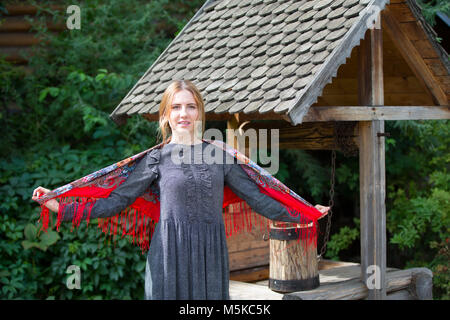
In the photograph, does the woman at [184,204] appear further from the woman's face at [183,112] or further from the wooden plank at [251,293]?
the wooden plank at [251,293]

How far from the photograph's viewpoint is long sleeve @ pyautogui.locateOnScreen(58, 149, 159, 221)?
3172 mm

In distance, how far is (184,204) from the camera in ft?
10.2

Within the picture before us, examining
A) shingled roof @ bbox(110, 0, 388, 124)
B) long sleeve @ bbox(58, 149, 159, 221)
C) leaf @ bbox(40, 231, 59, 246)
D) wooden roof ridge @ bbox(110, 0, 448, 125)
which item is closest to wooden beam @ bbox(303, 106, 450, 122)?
wooden roof ridge @ bbox(110, 0, 448, 125)

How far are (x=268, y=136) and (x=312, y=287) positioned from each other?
152cm

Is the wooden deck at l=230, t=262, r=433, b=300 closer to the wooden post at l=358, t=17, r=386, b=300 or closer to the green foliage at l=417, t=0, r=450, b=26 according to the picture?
the wooden post at l=358, t=17, r=386, b=300

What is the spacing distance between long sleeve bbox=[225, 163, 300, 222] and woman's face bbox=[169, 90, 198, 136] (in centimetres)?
33

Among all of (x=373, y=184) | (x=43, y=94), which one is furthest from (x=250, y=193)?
(x=43, y=94)

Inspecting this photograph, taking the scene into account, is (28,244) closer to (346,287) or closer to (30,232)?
(30,232)

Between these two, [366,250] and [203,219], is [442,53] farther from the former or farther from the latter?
[203,219]

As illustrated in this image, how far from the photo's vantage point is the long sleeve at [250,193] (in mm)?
3299

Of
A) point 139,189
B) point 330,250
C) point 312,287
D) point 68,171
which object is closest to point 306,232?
point 312,287

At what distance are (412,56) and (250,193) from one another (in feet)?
7.44

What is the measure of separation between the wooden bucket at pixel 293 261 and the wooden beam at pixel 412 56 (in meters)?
1.65

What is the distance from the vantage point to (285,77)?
3.99 metres
